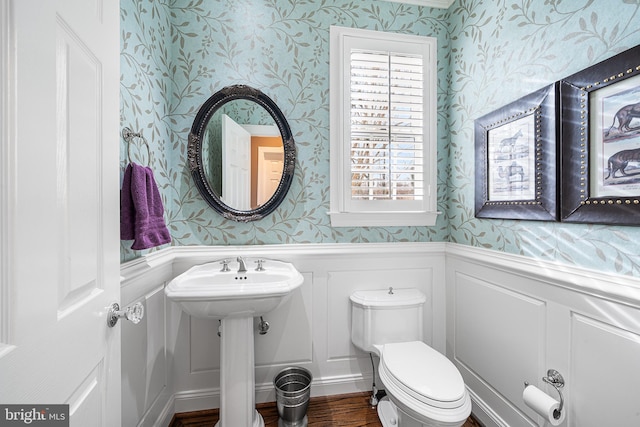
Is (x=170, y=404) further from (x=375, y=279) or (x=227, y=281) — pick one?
(x=375, y=279)

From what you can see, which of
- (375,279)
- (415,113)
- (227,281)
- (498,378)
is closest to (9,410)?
(227,281)

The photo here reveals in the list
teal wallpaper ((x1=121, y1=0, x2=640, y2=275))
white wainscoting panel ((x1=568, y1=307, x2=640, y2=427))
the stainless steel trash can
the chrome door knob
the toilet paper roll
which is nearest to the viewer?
the chrome door knob

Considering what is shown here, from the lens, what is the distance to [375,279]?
186cm

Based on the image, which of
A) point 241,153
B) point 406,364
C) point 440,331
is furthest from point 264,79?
point 440,331

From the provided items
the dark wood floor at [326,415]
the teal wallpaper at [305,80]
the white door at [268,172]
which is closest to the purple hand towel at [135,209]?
the teal wallpaper at [305,80]

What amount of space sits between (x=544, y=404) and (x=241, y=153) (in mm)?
1869

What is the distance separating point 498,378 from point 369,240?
99 centimetres

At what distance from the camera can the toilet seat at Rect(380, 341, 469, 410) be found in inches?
45.1

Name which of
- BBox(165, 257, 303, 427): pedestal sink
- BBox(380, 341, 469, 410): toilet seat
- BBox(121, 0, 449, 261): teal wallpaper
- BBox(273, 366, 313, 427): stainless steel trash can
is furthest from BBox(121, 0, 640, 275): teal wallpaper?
BBox(273, 366, 313, 427): stainless steel trash can

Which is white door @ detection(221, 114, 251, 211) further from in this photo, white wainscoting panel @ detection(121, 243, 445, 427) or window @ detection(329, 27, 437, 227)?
window @ detection(329, 27, 437, 227)

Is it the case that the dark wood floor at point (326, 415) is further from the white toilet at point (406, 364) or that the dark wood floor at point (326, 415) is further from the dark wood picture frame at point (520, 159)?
the dark wood picture frame at point (520, 159)

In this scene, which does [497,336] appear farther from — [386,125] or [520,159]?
[386,125]

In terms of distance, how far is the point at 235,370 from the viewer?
A: 4.60 ft

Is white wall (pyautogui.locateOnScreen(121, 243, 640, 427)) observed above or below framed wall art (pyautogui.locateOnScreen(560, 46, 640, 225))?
below
